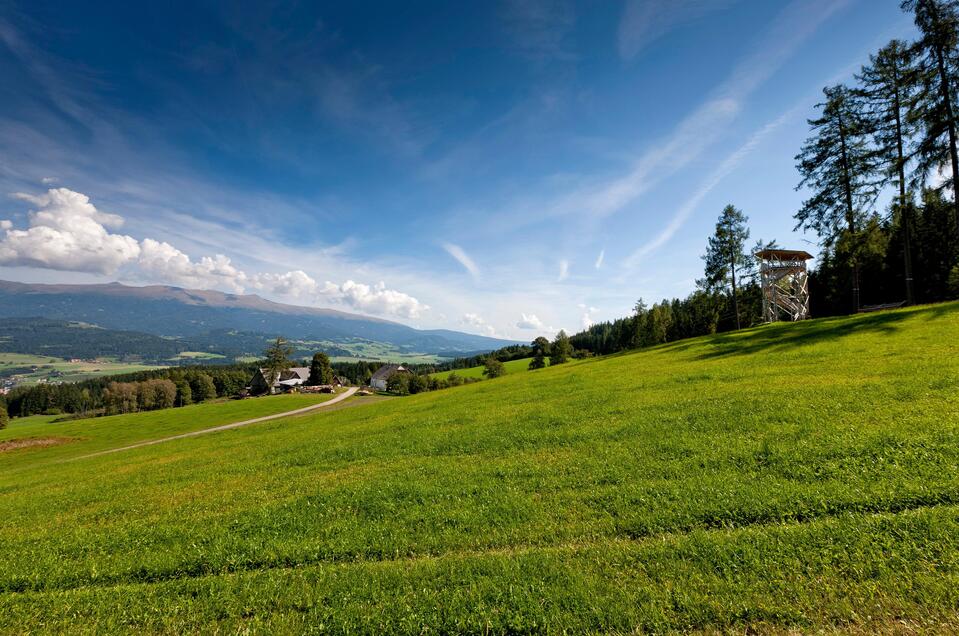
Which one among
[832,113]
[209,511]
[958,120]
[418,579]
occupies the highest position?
[832,113]

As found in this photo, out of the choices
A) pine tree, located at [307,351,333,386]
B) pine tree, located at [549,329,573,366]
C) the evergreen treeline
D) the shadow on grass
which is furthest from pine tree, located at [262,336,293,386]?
the shadow on grass

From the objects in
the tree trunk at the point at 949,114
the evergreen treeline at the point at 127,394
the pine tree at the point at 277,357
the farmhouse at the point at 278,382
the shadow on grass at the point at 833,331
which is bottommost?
the evergreen treeline at the point at 127,394

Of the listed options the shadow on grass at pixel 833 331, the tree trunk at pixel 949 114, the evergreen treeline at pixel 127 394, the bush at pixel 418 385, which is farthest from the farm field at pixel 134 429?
the tree trunk at pixel 949 114

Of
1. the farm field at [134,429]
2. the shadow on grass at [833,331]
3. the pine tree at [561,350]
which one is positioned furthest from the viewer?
the pine tree at [561,350]

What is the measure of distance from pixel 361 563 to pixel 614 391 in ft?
46.8

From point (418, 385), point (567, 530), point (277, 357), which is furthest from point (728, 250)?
point (277, 357)

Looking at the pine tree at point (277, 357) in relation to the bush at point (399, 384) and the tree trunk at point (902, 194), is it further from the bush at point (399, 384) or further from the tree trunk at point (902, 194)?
the tree trunk at point (902, 194)

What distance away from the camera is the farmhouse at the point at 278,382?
101750 mm

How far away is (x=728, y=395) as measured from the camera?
13461 millimetres

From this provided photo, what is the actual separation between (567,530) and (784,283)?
154ft

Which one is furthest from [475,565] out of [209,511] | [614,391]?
[614,391]

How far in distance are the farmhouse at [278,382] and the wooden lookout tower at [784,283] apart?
106690 mm

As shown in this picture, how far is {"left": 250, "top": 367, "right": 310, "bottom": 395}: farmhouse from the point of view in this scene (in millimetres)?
101750

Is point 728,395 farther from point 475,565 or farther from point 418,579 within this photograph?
point 418,579
